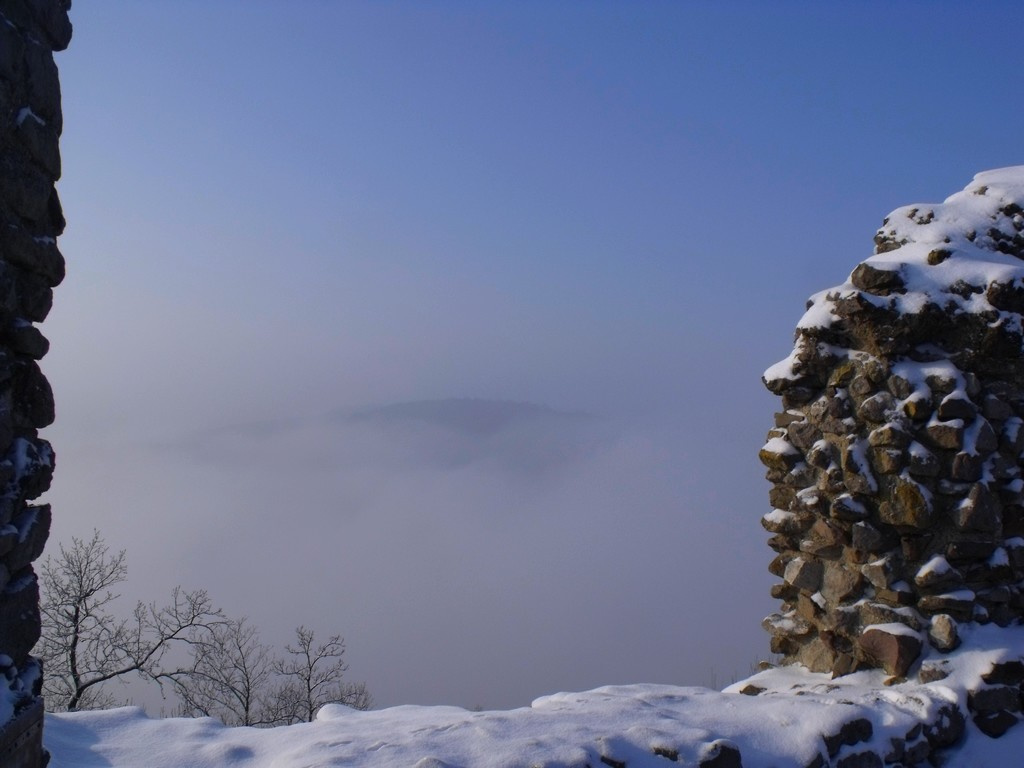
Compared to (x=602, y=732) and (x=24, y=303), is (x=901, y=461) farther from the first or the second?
(x=24, y=303)

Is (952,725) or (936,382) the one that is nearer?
(952,725)

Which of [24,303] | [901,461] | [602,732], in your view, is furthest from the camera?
[901,461]

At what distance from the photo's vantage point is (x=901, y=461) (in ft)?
18.2

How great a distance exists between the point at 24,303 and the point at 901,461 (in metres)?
4.60

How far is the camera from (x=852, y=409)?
231 inches

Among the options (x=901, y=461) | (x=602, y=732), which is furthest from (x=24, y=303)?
(x=901, y=461)

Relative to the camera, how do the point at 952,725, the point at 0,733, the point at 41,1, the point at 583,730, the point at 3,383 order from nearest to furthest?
1. the point at 0,733
2. the point at 3,383
3. the point at 41,1
4. the point at 583,730
5. the point at 952,725

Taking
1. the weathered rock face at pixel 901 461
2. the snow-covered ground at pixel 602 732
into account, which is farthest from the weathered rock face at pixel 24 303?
the weathered rock face at pixel 901 461

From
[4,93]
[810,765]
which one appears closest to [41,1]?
[4,93]

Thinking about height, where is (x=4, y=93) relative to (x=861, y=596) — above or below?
above

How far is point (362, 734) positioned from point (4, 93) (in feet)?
9.25

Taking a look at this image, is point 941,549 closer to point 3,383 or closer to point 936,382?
point 936,382

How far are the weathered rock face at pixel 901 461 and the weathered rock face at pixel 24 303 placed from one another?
169 inches

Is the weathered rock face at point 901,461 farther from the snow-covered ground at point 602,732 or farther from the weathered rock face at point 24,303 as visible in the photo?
the weathered rock face at point 24,303
